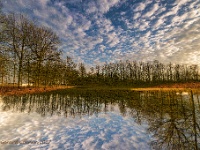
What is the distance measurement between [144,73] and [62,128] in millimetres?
82709

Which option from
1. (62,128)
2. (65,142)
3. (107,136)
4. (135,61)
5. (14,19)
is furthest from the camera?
(135,61)

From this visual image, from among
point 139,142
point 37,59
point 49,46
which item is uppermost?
point 49,46

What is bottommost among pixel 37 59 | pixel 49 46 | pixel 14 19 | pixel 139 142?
pixel 139 142

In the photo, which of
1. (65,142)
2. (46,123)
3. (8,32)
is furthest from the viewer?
(8,32)

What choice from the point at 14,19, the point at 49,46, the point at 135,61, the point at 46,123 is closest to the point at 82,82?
the point at 135,61

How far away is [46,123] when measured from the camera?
6027mm

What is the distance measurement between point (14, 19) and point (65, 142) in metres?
30.0

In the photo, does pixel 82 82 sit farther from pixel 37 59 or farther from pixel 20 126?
pixel 20 126

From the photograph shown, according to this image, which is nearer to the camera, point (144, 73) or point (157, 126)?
point (157, 126)

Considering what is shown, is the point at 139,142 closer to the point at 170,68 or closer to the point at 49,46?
the point at 49,46

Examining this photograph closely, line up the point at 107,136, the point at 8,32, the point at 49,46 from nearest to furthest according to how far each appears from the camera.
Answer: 1. the point at 107,136
2. the point at 8,32
3. the point at 49,46

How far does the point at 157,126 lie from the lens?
218 inches

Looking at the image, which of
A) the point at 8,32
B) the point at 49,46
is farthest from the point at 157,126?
the point at 49,46

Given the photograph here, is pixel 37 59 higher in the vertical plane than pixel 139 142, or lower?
higher
